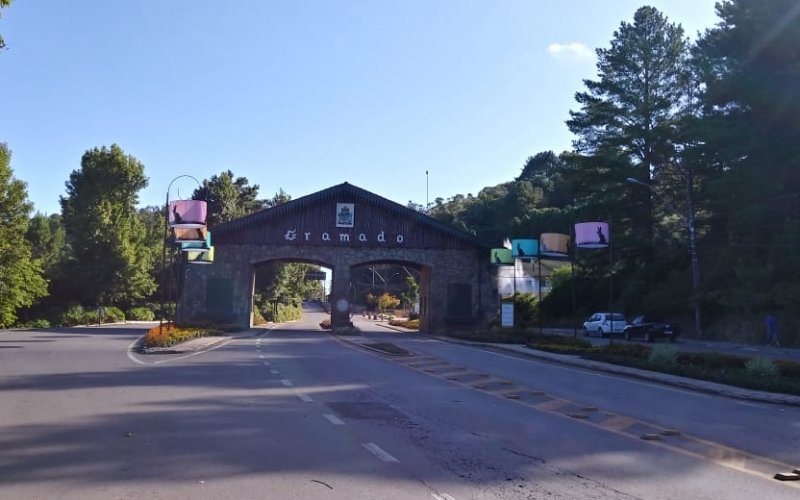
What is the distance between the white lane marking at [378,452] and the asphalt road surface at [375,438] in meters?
0.03

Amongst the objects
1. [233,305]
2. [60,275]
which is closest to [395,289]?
[60,275]

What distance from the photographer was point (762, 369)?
20.2 metres

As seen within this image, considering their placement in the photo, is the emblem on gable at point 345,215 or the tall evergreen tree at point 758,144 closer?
the tall evergreen tree at point 758,144

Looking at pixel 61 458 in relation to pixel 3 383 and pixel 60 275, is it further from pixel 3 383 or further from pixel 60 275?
pixel 60 275

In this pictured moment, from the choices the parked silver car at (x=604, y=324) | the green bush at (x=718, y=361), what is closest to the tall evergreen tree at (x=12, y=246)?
the parked silver car at (x=604, y=324)

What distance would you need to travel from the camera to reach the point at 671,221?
199 feet

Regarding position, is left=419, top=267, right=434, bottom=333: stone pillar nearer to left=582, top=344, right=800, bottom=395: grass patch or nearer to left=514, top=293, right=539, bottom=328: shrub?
left=514, top=293, right=539, bottom=328: shrub

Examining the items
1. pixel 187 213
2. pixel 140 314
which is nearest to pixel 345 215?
pixel 187 213

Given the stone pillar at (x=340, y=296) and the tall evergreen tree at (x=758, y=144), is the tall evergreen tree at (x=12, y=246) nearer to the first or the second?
the stone pillar at (x=340, y=296)

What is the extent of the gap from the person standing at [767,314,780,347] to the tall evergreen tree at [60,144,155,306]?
53.9 meters

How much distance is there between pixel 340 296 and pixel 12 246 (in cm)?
2376

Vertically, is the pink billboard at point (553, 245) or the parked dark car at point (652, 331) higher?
the pink billboard at point (553, 245)

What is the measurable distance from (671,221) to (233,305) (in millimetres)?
35412

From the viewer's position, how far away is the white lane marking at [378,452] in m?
9.20
